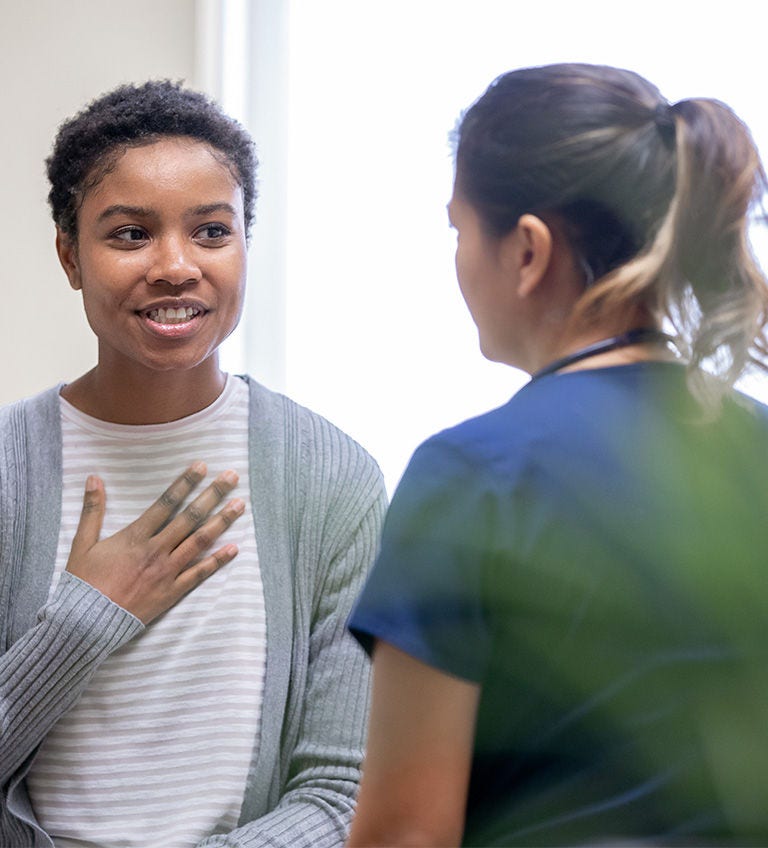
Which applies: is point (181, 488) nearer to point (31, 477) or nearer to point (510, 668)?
point (31, 477)

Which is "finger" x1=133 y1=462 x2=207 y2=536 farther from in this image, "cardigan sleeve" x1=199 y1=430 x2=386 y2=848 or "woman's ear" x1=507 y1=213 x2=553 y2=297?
"woman's ear" x1=507 y1=213 x2=553 y2=297

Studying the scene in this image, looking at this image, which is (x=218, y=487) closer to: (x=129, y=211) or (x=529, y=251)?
(x=129, y=211)

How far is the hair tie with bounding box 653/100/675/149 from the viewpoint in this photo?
0.61 meters

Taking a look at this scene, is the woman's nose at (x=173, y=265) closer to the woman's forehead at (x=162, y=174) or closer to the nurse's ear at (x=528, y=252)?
the woman's forehead at (x=162, y=174)

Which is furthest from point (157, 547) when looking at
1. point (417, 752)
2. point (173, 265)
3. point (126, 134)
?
point (417, 752)

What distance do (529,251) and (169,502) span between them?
22.6 inches

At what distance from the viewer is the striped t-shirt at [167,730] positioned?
1.02 metres

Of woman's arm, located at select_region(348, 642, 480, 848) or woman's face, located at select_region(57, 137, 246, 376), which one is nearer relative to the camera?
woman's arm, located at select_region(348, 642, 480, 848)

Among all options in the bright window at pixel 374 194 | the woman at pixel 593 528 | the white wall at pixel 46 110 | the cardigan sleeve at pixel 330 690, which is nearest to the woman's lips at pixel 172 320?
the cardigan sleeve at pixel 330 690

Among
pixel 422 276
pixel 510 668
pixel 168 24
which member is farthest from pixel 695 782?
pixel 168 24

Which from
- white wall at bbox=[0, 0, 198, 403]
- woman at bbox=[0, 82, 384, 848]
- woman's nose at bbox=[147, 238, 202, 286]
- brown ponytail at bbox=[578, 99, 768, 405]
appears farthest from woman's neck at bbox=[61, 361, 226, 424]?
brown ponytail at bbox=[578, 99, 768, 405]

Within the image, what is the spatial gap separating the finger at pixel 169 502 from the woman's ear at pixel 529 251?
21.6 inches

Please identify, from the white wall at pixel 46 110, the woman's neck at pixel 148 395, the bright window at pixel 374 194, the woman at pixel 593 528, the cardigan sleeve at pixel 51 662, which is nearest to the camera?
the woman at pixel 593 528

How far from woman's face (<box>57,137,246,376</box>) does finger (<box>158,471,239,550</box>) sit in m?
0.11
